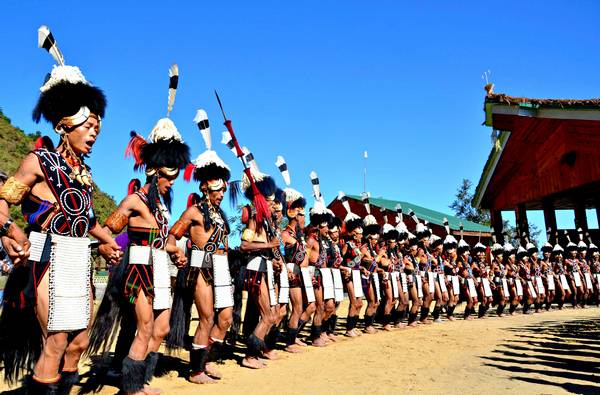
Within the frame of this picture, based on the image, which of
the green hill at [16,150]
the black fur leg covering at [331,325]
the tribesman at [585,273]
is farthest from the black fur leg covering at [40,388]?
the green hill at [16,150]

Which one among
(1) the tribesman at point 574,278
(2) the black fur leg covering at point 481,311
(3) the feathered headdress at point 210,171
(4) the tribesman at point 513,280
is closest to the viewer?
(3) the feathered headdress at point 210,171

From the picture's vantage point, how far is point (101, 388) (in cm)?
441

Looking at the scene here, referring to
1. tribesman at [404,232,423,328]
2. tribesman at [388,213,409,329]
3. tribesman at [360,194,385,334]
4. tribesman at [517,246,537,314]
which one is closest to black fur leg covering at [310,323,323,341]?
tribesman at [360,194,385,334]

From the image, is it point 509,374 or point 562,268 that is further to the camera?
point 562,268

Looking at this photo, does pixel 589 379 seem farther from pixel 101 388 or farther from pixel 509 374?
pixel 101 388

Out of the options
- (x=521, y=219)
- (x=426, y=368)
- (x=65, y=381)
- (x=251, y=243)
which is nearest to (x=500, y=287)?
(x=521, y=219)

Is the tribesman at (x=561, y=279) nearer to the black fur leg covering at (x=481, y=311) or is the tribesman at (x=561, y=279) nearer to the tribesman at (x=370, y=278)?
the black fur leg covering at (x=481, y=311)

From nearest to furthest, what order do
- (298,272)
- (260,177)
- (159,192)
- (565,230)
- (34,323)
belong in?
(34,323), (159,192), (260,177), (298,272), (565,230)

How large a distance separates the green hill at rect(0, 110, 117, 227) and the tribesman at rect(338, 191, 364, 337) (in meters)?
34.8

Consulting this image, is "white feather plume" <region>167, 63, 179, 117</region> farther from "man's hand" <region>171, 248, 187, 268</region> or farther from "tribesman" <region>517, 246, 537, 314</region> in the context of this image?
"tribesman" <region>517, 246, 537, 314</region>

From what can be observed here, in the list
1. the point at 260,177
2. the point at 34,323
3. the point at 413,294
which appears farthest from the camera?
the point at 413,294

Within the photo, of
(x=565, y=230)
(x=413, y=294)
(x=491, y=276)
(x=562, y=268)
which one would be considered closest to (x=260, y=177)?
(x=413, y=294)

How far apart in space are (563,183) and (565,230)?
3974 millimetres

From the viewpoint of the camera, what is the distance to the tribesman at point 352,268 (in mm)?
8328
